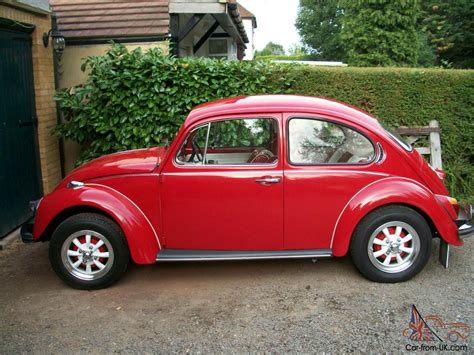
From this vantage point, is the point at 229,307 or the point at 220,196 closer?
the point at 229,307

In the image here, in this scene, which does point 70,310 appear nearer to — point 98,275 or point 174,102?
point 98,275

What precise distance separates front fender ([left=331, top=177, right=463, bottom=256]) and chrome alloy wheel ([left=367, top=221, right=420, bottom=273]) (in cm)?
20

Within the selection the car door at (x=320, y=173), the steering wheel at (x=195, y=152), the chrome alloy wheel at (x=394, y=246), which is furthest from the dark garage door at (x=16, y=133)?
the chrome alloy wheel at (x=394, y=246)

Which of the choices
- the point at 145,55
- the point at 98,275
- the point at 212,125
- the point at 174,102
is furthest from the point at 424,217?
the point at 145,55

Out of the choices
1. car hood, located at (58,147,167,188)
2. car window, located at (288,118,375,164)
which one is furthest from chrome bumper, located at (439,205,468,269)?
car hood, located at (58,147,167,188)

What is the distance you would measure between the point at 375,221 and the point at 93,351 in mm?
2577

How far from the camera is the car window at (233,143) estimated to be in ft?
14.0

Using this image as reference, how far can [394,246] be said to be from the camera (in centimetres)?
419

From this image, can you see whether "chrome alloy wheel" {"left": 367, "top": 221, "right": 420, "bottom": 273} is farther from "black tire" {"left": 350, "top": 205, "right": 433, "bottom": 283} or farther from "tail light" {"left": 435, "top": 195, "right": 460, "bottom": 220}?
"tail light" {"left": 435, "top": 195, "right": 460, "bottom": 220}

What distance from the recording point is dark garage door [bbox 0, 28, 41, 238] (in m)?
5.64

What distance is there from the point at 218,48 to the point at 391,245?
37.0ft

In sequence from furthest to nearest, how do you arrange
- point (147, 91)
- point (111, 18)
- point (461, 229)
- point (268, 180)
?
1. point (111, 18)
2. point (147, 91)
3. point (461, 229)
4. point (268, 180)

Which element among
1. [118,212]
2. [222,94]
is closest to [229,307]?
[118,212]

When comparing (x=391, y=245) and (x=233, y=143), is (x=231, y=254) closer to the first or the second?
(x=233, y=143)
